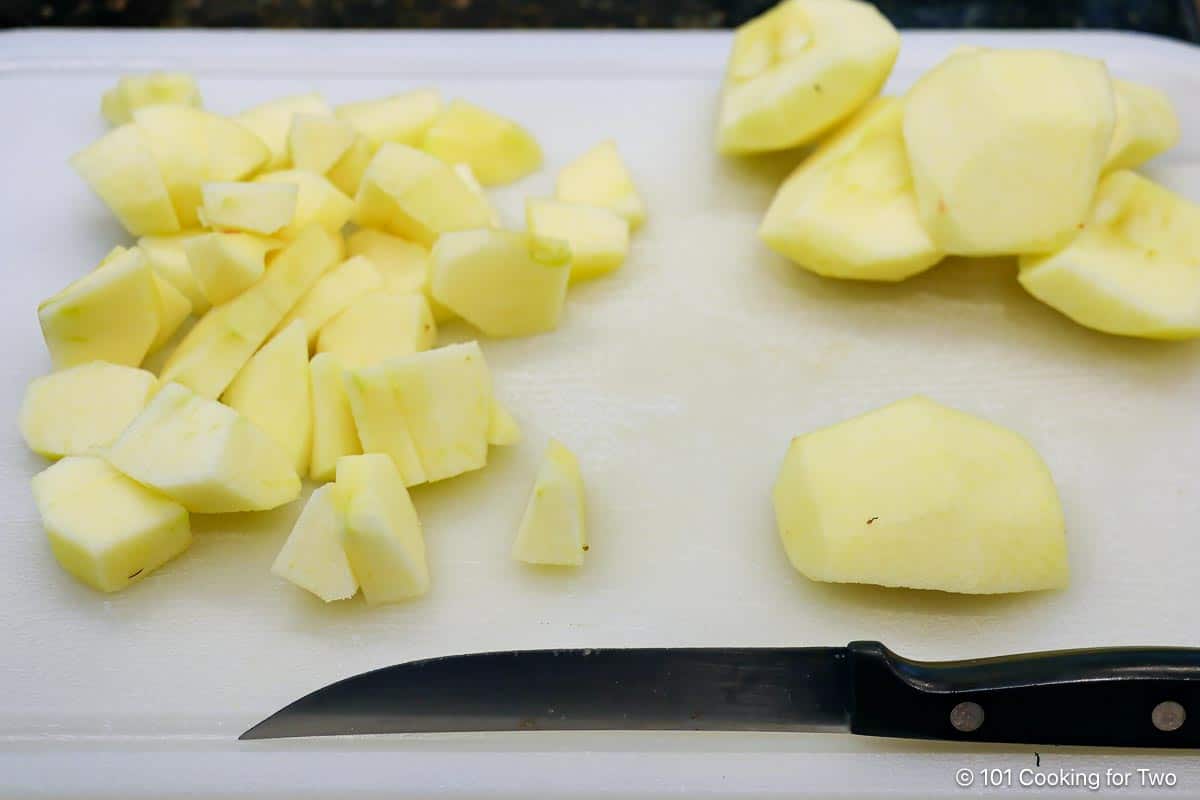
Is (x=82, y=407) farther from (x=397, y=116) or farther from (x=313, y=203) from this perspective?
(x=397, y=116)

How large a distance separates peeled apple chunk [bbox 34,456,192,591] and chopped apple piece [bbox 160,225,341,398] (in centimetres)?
15

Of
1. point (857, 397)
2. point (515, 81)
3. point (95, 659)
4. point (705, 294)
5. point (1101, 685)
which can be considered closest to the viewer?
point (1101, 685)

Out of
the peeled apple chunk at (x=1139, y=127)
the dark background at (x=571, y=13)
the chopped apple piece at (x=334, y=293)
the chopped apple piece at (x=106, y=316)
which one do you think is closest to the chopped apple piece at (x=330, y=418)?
the chopped apple piece at (x=334, y=293)

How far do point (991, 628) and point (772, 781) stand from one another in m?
0.27

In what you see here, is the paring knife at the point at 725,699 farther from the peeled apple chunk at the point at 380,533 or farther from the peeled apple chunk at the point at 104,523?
the peeled apple chunk at the point at 104,523

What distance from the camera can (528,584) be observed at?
3.54 feet

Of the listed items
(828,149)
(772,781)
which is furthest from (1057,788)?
(828,149)

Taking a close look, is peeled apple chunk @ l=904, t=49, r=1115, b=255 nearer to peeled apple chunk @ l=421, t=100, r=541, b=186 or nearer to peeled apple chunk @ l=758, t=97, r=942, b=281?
peeled apple chunk @ l=758, t=97, r=942, b=281

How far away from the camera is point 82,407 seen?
1.17m

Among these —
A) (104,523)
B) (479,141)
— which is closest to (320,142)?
(479,141)

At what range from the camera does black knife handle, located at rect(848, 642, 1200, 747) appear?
0.89 metres

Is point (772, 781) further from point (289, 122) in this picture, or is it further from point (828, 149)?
point (289, 122)

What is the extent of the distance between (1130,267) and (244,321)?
97 cm

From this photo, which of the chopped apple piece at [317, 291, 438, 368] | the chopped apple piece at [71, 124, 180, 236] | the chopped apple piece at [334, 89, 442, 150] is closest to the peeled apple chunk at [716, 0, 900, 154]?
the chopped apple piece at [334, 89, 442, 150]
